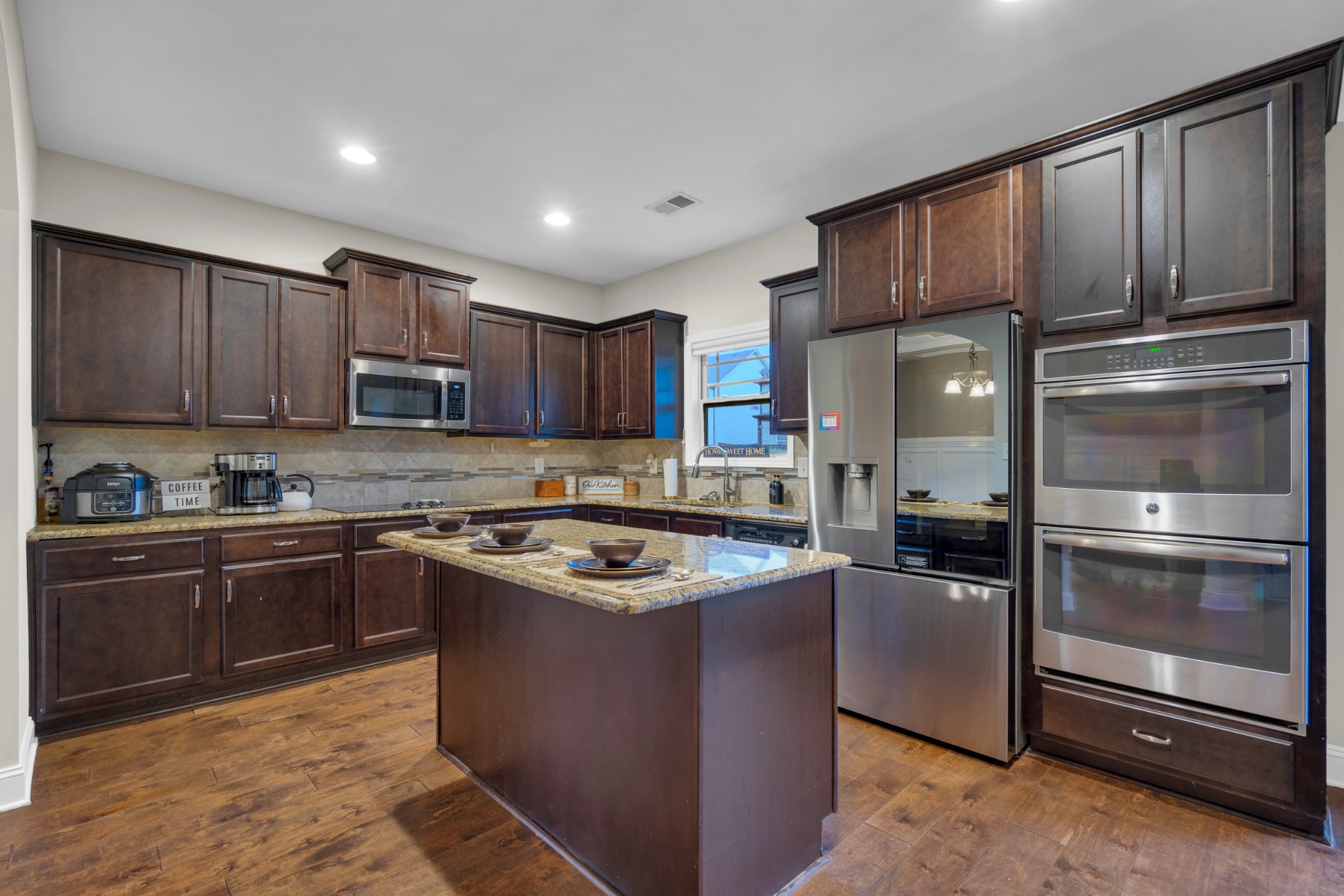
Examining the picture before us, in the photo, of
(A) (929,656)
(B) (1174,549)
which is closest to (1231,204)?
(B) (1174,549)

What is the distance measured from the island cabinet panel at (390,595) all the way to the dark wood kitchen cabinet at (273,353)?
866mm

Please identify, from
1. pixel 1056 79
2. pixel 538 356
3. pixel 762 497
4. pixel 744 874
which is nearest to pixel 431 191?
pixel 538 356

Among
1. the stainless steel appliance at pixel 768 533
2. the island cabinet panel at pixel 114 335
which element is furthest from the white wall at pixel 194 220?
the stainless steel appliance at pixel 768 533

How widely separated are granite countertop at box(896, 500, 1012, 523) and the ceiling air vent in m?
2.24

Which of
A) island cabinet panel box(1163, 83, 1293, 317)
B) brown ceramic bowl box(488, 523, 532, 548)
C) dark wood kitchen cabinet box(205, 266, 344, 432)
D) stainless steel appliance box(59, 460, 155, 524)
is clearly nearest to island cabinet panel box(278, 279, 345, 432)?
dark wood kitchen cabinet box(205, 266, 344, 432)

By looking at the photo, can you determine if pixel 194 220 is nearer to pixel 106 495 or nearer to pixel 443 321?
pixel 443 321

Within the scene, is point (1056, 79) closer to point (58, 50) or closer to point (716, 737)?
point (716, 737)

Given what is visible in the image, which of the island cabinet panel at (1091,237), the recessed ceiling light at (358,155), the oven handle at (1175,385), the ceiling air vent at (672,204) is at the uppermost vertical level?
the recessed ceiling light at (358,155)

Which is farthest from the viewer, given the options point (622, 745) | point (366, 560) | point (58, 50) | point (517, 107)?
point (366, 560)

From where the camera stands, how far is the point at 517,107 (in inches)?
113

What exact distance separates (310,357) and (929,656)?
3748 millimetres

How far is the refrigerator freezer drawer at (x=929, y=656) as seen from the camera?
2557mm

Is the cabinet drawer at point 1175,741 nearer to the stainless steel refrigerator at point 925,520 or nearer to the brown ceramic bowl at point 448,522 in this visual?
the stainless steel refrigerator at point 925,520

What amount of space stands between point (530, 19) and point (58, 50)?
6.22 ft
